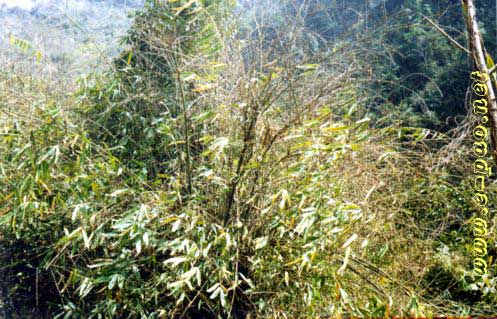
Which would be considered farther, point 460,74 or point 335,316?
point 460,74

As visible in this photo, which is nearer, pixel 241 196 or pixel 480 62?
pixel 480 62

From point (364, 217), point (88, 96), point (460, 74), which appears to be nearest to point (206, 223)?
point (364, 217)

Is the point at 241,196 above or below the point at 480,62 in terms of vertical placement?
below

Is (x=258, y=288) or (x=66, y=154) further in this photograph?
(x=66, y=154)

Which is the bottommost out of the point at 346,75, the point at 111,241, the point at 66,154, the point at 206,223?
the point at 111,241

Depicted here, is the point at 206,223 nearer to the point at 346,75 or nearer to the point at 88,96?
the point at 346,75

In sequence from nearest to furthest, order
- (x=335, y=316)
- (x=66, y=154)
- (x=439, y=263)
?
(x=335, y=316), (x=66, y=154), (x=439, y=263)

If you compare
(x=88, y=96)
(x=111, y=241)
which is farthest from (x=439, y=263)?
(x=88, y=96)

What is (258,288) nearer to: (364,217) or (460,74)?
(364,217)

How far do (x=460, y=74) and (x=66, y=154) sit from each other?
601 centimetres

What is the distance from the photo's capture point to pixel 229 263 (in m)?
2.19

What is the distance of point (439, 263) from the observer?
2.82 m

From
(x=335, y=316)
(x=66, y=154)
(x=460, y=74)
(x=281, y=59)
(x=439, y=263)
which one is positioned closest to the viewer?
(x=335, y=316)

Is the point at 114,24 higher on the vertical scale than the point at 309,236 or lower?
higher
